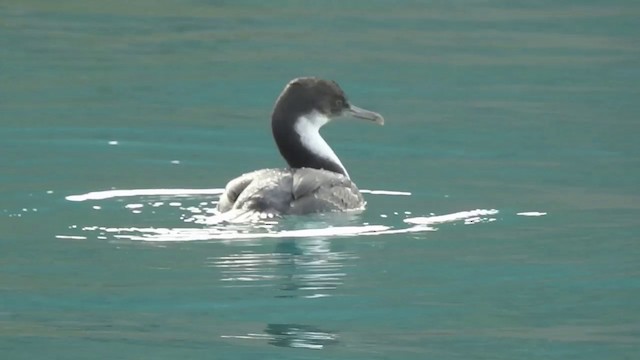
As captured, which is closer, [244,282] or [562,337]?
[562,337]

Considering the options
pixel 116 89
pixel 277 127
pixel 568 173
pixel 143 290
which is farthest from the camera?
pixel 116 89

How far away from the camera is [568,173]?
14.7 meters

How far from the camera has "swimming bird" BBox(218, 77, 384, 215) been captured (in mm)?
12359

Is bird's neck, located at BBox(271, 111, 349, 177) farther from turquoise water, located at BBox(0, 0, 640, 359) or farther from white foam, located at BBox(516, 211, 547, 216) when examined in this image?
white foam, located at BBox(516, 211, 547, 216)

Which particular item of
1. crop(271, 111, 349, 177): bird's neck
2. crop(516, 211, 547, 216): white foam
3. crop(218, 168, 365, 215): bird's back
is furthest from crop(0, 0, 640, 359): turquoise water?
crop(271, 111, 349, 177): bird's neck

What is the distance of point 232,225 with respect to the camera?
1215 centimetres

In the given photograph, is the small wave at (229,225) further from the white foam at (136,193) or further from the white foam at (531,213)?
the white foam at (531,213)

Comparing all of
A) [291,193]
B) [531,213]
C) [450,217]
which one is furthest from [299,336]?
[531,213]

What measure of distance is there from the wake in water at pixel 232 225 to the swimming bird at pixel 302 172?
0.09 metres

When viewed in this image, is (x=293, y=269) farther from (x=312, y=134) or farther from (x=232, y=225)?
(x=312, y=134)

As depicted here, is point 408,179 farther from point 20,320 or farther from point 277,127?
point 20,320

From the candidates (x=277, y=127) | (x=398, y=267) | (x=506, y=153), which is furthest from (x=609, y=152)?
(x=398, y=267)

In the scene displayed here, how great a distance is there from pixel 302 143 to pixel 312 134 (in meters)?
0.10

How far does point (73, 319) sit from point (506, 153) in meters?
6.21
